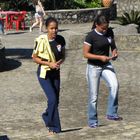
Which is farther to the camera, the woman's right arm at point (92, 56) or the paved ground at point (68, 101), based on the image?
the woman's right arm at point (92, 56)

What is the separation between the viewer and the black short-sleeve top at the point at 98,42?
828 cm

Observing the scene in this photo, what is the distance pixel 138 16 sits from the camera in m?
20.8

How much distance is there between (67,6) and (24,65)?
41.7 feet

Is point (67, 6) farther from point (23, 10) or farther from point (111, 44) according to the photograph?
point (111, 44)

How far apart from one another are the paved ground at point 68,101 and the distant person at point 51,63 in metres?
0.31

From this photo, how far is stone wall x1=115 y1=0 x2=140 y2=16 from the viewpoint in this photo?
3152cm

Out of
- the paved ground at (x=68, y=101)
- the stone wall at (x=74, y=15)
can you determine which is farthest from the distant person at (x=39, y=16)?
the paved ground at (x=68, y=101)

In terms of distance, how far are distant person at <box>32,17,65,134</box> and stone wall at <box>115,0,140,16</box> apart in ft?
77.4

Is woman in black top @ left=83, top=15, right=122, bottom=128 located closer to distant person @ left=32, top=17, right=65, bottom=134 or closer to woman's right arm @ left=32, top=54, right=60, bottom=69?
distant person @ left=32, top=17, right=65, bottom=134

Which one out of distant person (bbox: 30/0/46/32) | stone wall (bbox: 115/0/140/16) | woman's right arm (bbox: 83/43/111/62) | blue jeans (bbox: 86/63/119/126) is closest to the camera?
woman's right arm (bbox: 83/43/111/62)

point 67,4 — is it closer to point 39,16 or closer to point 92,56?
point 39,16

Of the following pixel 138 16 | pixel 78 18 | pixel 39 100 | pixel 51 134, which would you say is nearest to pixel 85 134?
pixel 51 134

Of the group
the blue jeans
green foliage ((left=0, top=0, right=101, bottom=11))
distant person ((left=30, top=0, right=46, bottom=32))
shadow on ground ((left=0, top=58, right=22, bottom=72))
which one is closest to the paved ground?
shadow on ground ((left=0, top=58, right=22, bottom=72))

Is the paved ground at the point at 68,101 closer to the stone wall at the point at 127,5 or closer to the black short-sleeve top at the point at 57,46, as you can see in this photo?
the black short-sleeve top at the point at 57,46
